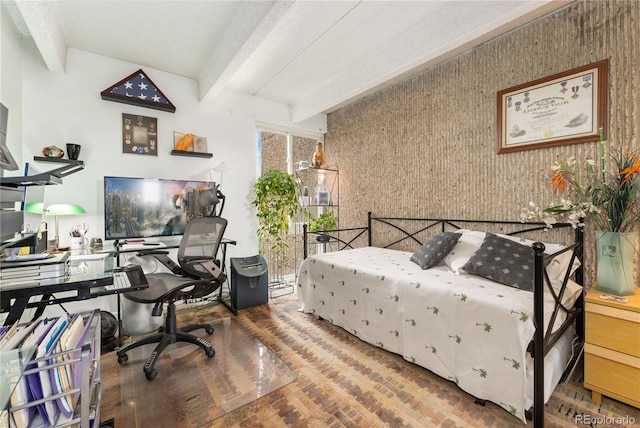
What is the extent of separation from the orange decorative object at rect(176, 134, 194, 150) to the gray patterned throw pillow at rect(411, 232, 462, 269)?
9.08 feet

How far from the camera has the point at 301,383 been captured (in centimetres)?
179

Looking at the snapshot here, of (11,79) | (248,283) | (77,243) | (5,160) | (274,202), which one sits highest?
(11,79)

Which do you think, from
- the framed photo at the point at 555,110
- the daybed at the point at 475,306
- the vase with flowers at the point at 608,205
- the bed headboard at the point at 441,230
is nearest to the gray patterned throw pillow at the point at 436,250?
the daybed at the point at 475,306

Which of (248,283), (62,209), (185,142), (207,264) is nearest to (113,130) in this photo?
(185,142)

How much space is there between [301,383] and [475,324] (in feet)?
3.71

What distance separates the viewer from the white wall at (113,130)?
253 centimetres

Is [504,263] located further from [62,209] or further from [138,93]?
[138,93]

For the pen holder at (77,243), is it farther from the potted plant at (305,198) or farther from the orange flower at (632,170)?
the orange flower at (632,170)

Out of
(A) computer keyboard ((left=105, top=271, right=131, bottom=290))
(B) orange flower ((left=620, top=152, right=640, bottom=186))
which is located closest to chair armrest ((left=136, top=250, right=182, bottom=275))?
(A) computer keyboard ((left=105, top=271, right=131, bottom=290))

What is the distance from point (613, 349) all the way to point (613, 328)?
11 centimetres

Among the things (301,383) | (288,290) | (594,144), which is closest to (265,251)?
(288,290)

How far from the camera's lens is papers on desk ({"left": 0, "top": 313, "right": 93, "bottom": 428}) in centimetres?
85

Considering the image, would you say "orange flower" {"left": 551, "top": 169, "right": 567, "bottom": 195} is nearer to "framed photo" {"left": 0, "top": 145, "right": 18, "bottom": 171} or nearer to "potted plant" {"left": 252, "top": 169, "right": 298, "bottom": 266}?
"potted plant" {"left": 252, "top": 169, "right": 298, "bottom": 266}

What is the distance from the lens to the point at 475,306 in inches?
63.7
